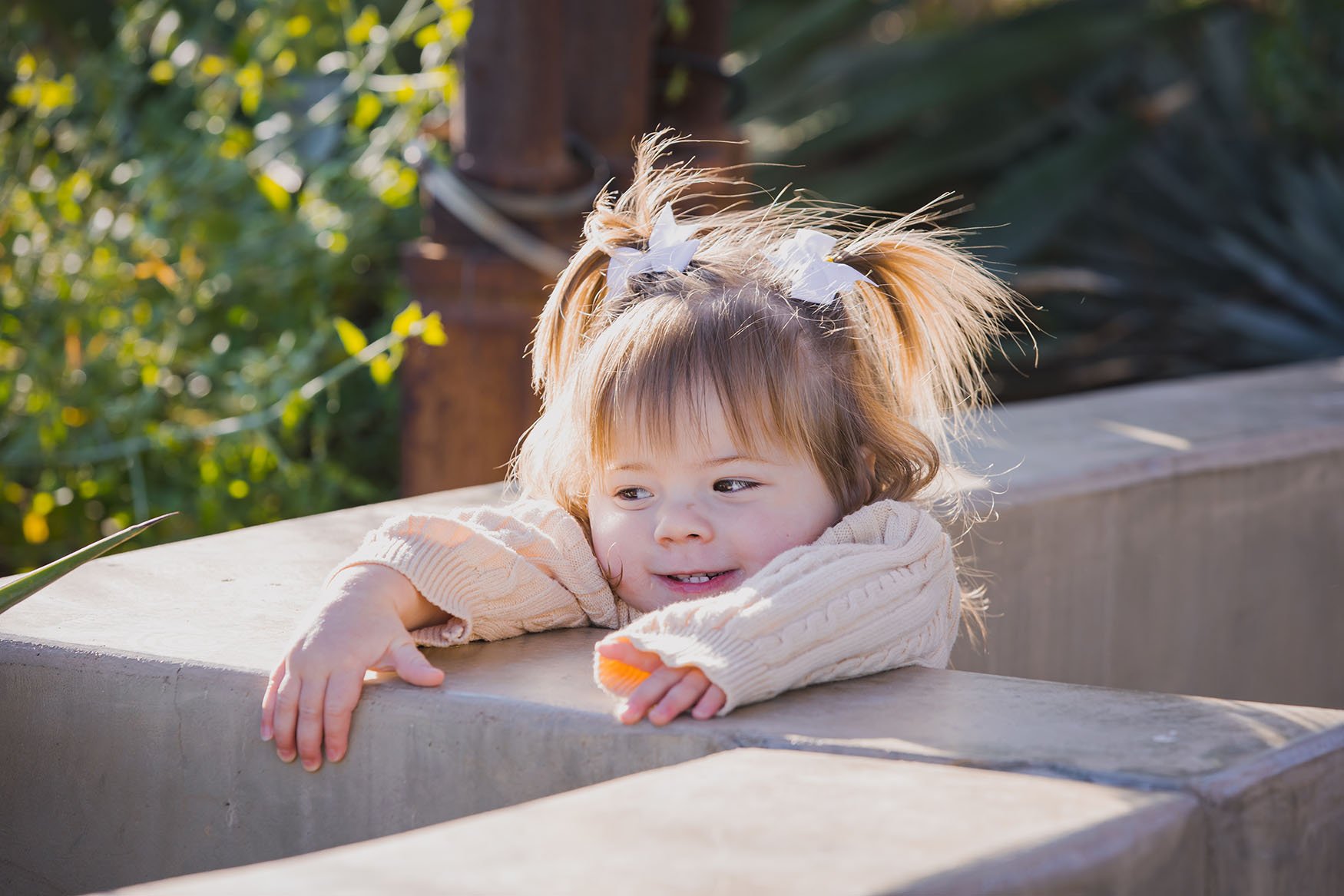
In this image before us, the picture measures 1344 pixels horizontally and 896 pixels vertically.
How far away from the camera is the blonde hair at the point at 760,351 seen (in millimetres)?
1696

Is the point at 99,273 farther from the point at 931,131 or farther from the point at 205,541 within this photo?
the point at 931,131

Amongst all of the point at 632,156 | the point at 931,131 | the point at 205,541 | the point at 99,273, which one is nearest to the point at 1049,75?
the point at 931,131

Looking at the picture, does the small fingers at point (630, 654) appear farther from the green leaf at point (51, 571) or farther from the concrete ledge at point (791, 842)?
the green leaf at point (51, 571)

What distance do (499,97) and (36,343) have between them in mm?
1260

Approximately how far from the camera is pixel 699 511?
64.6 inches

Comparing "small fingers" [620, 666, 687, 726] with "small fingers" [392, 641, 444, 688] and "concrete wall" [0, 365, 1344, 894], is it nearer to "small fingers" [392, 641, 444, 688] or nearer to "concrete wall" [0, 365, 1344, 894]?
"concrete wall" [0, 365, 1344, 894]

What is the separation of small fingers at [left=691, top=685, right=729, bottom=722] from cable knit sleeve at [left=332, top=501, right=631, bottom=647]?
0.34m

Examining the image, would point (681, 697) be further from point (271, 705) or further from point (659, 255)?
point (659, 255)

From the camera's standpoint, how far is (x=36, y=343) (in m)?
3.17

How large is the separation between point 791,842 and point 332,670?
593 mm

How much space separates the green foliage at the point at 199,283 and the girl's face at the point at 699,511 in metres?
1.21

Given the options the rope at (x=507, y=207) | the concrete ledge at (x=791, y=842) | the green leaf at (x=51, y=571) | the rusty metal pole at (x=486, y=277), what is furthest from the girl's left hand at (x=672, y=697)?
the rope at (x=507, y=207)

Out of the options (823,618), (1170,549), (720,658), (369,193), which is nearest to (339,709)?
(720,658)

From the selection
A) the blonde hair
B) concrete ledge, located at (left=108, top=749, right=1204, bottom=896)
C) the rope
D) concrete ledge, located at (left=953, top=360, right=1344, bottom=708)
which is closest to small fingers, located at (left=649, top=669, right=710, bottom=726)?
concrete ledge, located at (left=108, top=749, right=1204, bottom=896)
